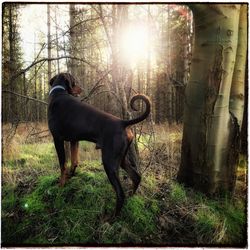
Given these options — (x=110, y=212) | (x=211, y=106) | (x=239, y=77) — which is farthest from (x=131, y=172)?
(x=239, y=77)

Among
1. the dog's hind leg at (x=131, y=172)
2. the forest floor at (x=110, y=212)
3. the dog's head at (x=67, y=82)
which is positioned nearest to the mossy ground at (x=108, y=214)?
the forest floor at (x=110, y=212)

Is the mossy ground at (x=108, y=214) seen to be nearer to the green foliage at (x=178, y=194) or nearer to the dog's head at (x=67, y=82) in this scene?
the green foliage at (x=178, y=194)

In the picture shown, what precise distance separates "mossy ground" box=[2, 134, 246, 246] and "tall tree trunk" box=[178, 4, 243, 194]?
0.96ft

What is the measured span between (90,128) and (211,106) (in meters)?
1.60

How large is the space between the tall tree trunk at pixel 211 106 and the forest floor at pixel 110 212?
0.27 meters

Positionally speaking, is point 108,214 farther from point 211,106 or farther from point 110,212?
point 211,106

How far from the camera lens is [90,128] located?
3576mm

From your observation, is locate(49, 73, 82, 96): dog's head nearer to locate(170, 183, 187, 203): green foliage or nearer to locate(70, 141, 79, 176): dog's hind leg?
locate(70, 141, 79, 176): dog's hind leg

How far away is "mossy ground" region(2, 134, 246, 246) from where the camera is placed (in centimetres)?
364

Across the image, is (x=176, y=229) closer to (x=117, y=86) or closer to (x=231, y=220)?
(x=231, y=220)

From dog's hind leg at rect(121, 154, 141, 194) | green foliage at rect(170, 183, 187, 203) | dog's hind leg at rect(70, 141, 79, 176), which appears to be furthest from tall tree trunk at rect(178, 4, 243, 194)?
dog's hind leg at rect(70, 141, 79, 176)

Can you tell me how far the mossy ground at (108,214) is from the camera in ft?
12.0

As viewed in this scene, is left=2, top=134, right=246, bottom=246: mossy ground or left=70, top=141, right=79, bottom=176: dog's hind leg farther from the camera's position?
left=70, top=141, right=79, bottom=176: dog's hind leg

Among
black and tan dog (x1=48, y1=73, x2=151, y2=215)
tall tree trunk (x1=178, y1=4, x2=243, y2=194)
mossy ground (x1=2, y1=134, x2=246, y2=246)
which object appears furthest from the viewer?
tall tree trunk (x1=178, y1=4, x2=243, y2=194)
